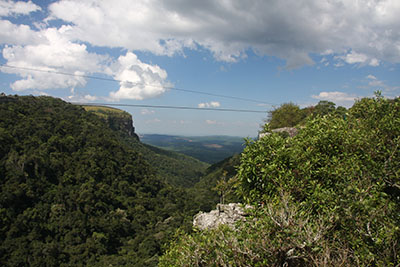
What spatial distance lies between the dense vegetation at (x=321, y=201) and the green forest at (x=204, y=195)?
5cm

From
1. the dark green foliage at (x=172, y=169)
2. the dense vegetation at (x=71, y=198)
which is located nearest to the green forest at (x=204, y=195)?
the dense vegetation at (x=71, y=198)

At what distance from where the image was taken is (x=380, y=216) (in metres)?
5.92

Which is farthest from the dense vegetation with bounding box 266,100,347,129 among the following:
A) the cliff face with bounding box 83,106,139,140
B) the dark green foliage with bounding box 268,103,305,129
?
the cliff face with bounding box 83,106,139,140

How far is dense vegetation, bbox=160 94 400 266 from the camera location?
19.5 ft

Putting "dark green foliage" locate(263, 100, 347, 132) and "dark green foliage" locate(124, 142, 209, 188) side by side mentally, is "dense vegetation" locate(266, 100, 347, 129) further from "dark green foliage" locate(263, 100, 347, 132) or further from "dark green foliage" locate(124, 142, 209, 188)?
"dark green foliage" locate(124, 142, 209, 188)

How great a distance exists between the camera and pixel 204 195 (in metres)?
99.5

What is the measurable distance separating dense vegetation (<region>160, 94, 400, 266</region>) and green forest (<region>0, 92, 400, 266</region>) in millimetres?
46

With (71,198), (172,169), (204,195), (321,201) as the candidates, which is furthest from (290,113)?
(172,169)

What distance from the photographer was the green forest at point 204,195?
6223 millimetres

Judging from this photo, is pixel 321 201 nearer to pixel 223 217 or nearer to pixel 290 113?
pixel 223 217

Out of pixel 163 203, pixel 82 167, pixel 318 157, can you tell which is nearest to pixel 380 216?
pixel 318 157

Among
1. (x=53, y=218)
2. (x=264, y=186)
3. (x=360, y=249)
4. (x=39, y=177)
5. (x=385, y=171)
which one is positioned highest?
(x=385, y=171)

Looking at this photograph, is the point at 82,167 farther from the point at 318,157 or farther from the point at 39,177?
the point at 318,157

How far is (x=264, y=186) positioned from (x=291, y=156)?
1575mm
